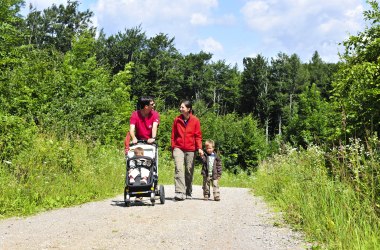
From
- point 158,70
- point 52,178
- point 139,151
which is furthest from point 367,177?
point 158,70

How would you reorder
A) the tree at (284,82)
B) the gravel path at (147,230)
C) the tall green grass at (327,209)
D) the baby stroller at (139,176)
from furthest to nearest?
the tree at (284,82)
the baby stroller at (139,176)
the gravel path at (147,230)
the tall green grass at (327,209)

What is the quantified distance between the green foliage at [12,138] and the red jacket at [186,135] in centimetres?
343

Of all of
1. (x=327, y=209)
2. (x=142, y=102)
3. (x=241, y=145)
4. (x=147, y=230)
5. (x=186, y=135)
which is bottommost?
(x=147, y=230)

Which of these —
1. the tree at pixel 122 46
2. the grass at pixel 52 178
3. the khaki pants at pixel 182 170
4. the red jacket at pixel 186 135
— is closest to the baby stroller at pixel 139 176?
the khaki pants at pixel 182 170

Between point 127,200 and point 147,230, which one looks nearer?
point 147,230

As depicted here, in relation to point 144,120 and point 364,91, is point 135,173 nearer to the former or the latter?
point 144,120

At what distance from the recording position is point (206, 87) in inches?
4043

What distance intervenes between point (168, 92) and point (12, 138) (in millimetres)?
74502

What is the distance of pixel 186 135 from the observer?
1059cm

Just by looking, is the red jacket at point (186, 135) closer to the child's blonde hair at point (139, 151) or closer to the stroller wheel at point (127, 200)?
the child's blonde hair at point (139, 151)

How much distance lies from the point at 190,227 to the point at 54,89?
17179 millimetres

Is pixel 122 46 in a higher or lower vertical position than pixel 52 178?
higher

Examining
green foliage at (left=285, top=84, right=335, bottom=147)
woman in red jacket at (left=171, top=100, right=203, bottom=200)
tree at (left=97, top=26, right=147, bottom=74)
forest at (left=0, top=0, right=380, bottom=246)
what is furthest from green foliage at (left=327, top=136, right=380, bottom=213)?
tree at (left=97, top=26, right=147, bottom=74)

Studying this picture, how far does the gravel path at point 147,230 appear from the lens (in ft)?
16.8
